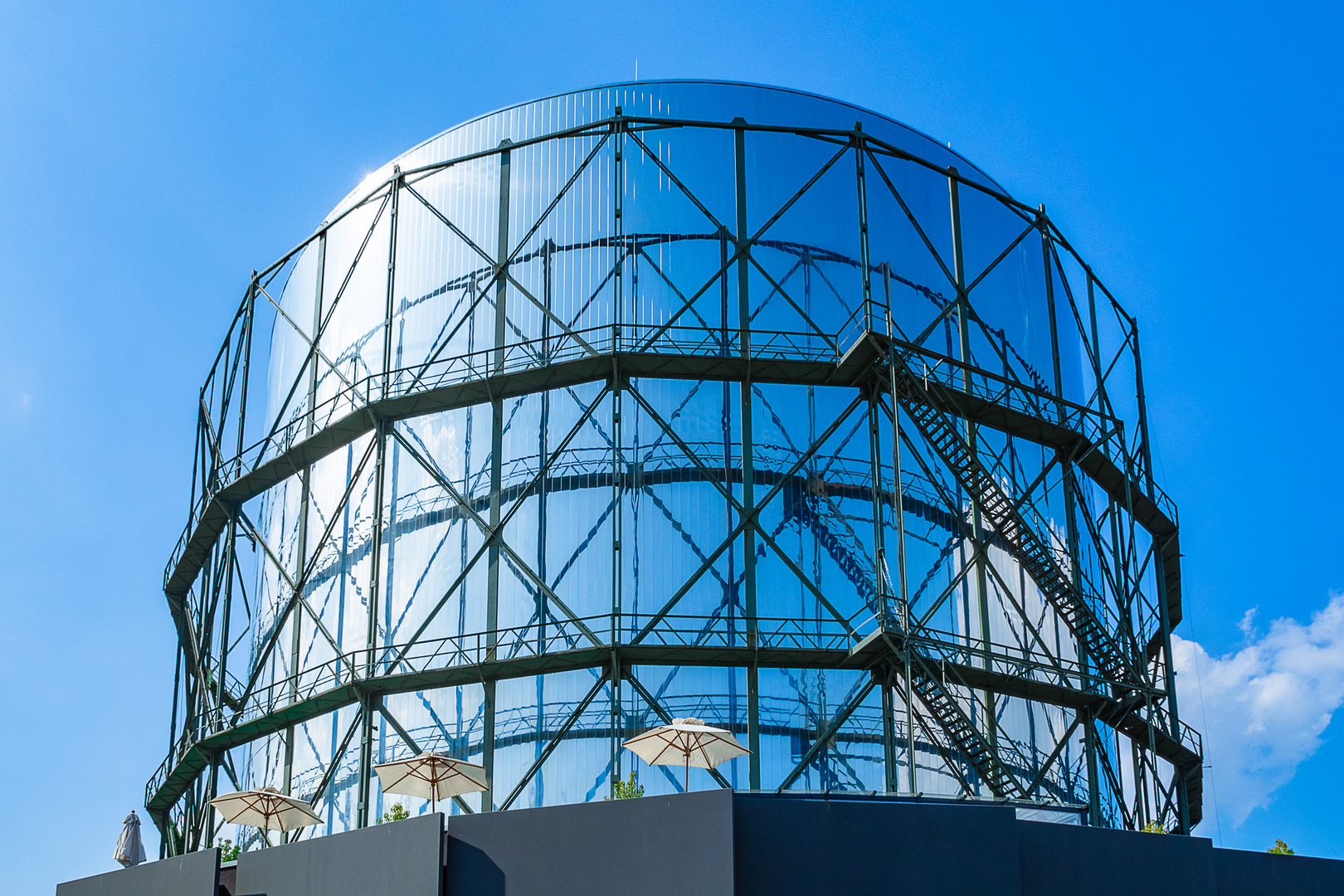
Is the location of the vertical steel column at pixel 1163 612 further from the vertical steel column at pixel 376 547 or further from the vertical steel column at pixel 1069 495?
the vertical steel column at pixel 376 547

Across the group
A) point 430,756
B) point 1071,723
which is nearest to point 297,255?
point 430,756

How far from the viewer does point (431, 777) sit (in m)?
22.0

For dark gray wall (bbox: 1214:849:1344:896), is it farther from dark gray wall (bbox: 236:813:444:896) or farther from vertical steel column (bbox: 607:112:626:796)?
dark gray wall (bbox: 236:813:444:896)

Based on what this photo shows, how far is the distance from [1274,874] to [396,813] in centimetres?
1367

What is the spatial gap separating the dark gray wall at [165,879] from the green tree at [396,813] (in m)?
3.05

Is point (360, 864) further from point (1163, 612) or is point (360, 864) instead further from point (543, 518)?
point (1163, 612)

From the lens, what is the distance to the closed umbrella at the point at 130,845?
26.1m

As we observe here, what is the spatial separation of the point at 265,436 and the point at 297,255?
13.8 feet

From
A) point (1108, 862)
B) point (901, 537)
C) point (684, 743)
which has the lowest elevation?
point (1108, 862)

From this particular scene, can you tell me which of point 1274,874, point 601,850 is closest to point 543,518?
point 601,850

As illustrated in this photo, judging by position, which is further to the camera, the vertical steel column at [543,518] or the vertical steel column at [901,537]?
the vertical steel column at [543,518]

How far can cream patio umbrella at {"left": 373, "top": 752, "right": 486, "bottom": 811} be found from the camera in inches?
862

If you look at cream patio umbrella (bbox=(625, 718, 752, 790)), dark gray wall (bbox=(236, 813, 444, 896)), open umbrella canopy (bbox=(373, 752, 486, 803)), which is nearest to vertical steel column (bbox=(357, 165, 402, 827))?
open umbrella canopy (bbox=(373, 752, 486, 803))

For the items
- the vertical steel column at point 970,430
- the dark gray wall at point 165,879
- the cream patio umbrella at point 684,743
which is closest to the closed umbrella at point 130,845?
the dark gray wall at point 165,879
